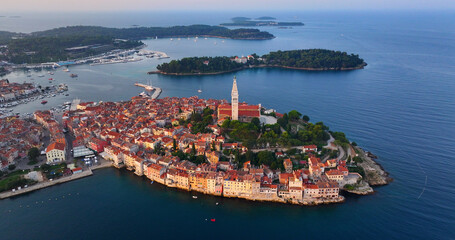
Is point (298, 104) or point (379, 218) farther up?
point (298, 104)

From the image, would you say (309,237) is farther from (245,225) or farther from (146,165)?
(146,165)

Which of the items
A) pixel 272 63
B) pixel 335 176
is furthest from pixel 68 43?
pixel 335 176

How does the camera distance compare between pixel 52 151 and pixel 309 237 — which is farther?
pixel 52 151

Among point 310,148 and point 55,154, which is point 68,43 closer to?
point 55,154

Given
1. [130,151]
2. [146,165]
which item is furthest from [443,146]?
[130,151]

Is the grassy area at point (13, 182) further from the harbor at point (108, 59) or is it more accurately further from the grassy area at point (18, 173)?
the harbor at point (108, 59)

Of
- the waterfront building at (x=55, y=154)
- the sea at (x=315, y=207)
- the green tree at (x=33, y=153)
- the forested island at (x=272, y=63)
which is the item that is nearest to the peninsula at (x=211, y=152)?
the waterfront building at (x=55, y=154)
